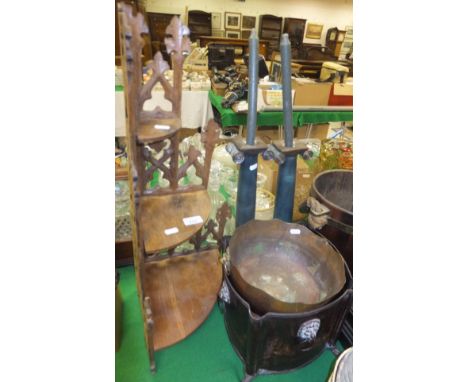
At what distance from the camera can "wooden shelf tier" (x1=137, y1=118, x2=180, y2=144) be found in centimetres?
91

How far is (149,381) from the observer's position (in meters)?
1.14

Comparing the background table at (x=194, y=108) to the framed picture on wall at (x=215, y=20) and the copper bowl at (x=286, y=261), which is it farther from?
the framed picture on wall at (x=215, y=20)

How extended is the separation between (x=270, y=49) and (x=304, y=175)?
4337 mm

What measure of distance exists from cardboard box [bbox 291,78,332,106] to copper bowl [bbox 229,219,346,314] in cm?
169

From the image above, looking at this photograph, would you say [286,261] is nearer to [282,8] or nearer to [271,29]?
[271,29]

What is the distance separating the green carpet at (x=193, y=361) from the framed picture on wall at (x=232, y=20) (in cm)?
522

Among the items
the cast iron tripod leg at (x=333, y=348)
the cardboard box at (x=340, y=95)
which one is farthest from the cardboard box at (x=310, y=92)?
the cast iron tripod leg at (x=333, y=348)

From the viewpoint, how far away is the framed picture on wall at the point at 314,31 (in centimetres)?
564

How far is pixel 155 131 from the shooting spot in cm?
96

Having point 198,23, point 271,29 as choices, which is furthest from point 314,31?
point 198,23

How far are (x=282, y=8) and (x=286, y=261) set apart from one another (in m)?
5.44

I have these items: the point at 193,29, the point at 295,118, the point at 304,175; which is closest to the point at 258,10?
the point at 193,29

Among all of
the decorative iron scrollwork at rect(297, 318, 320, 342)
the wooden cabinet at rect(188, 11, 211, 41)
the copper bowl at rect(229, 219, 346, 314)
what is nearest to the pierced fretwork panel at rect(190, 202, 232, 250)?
the copper bowl at rect(229, 219, 346, 314)

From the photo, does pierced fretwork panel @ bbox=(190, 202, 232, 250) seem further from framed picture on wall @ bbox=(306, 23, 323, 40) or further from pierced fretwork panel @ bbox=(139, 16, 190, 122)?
framed picture on wall @ bbox=(306, 23, 323, 40)
